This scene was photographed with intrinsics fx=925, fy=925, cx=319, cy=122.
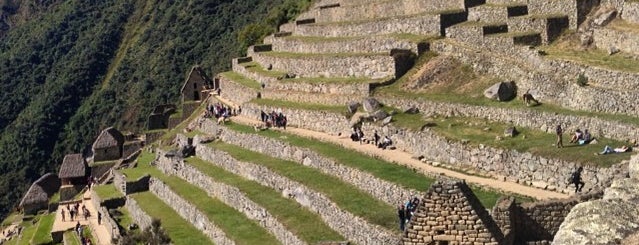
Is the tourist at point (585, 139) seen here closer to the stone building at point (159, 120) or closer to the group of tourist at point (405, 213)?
the group of tourist at point (405, 213)

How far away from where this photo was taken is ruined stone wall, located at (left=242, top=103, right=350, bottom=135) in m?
30.6

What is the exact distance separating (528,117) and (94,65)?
80.9 metres

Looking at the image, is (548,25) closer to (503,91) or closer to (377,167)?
(503,91)

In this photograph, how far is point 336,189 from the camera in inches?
920

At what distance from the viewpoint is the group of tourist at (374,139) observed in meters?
27.3

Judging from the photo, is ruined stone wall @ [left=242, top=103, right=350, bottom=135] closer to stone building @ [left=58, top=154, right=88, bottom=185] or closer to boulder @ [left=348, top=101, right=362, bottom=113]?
boulder @ [left=348, top=101, right=362, bottom=113]

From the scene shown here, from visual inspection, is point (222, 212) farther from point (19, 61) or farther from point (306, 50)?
point (19, 61)

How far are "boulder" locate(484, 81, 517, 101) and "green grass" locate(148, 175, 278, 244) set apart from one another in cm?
779

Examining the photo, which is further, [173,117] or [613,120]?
[173,117]

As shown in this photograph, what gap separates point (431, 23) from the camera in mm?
33500

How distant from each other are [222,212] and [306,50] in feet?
45.9

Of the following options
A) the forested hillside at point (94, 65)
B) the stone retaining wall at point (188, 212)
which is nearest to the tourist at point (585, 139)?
the stone retaining wall at point (188, 212)

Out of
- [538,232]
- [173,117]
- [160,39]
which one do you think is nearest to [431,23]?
[538,232]

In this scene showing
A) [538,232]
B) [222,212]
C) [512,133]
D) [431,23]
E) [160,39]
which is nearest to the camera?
[538,232]
